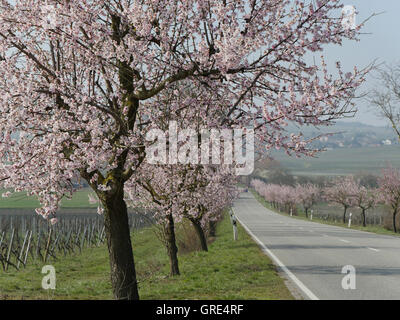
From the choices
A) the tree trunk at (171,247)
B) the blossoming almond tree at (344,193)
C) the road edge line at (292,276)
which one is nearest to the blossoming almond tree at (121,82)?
the road edge line at (292,276)

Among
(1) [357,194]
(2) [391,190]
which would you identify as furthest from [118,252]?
(1) [357,194]

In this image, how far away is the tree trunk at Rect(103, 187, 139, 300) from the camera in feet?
31.2

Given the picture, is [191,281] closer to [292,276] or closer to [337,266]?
[292,276]

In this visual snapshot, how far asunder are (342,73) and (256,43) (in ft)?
5.06

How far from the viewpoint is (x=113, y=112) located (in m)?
8.38

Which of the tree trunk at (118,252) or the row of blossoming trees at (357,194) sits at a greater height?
the tree trunk at (118,252)

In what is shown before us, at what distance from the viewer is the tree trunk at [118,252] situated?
9500mm

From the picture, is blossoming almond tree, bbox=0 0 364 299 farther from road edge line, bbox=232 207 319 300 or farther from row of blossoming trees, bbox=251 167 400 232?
row of blossoming trees, bbox=251 167 400 232

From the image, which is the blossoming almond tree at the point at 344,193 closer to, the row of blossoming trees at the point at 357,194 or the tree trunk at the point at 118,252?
the row of blossoming trees at the point at 357,194

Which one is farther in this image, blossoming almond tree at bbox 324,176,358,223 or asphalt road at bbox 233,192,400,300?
blossoming almond tree at bbox 324,176,358,223

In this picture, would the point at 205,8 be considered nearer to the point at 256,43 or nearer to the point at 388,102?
the point at 256,43

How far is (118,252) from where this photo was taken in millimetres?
9539

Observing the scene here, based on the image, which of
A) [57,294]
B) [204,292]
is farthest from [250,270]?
[57,294]

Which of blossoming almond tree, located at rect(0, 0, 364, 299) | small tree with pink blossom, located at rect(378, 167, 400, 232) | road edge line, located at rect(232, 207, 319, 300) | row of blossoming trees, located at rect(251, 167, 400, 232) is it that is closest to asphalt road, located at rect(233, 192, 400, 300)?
road edge line, located at rect(232, 207, 319, 300)
